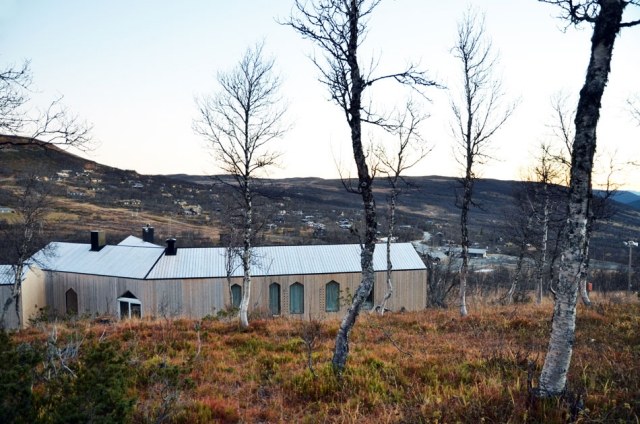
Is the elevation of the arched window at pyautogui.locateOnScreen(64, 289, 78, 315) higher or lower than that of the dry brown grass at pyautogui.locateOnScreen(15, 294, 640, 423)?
lower

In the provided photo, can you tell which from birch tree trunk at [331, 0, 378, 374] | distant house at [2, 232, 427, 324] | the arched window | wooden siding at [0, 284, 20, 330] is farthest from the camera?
the arched window

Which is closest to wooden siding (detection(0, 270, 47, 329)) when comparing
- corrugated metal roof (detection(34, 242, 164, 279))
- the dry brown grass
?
corrugated metal roof (detection(34, 242, 164, 279))

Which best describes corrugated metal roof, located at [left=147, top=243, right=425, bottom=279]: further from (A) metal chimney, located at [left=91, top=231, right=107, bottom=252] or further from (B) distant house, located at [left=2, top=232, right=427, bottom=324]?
(A) metal chimney, located at [left=91, top=231, right=107, bottom=252]

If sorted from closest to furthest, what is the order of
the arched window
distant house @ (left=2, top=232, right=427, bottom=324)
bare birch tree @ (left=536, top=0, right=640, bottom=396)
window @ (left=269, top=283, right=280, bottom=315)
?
bare birch tree @ (left=536, top=0, right=640, bottom=396), distant house @ (left=2, top=232, right=427, bottom=324), window @ (left=269, top=283, right=280, bottom=315), the arched window

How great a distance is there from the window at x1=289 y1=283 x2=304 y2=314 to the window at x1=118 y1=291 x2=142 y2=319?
9.62 meters

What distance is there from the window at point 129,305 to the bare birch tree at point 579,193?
24.9 meters

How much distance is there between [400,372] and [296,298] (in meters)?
20.8

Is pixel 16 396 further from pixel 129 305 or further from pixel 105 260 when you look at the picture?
pixel 105 260

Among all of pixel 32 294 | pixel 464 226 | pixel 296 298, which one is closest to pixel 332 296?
pixel 296 298

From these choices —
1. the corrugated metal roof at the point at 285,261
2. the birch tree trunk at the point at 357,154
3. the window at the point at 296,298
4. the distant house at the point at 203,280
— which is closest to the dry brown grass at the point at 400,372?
the birch tree trunk at the point at 357,154

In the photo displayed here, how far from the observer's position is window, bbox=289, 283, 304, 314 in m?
27.2

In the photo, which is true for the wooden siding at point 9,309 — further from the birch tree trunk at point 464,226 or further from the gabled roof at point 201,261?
the birch tree trunk at point 464,226

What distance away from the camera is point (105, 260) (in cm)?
2855

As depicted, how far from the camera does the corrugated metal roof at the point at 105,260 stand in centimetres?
2642
